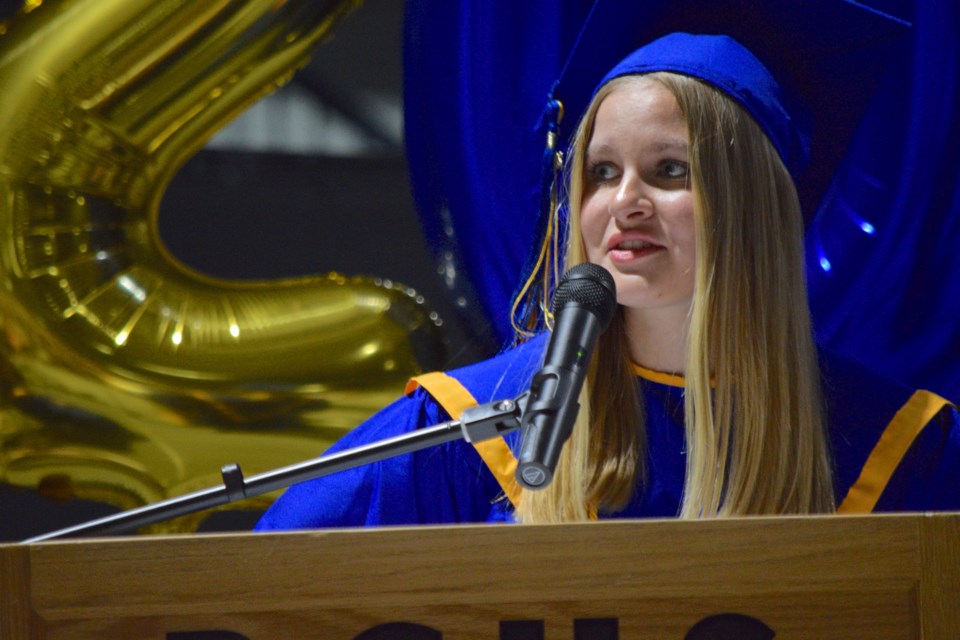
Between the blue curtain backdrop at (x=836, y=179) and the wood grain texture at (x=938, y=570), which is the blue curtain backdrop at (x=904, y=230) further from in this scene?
the wood grain texture at (x=938, y=570)

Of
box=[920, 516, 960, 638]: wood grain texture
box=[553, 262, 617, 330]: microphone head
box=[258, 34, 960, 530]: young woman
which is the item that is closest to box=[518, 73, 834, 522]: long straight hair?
box=[258, 34, 960, 530]: young woman

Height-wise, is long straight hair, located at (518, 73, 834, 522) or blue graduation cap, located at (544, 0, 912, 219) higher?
blue graduation cap, located at (544, 0, 912, 219)

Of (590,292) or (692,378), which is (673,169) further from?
(590,292)

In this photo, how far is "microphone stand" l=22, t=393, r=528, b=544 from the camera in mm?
840

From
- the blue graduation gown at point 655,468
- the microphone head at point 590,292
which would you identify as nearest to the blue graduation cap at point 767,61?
the blue graduation gown at point 655,468

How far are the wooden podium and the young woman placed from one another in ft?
1.68

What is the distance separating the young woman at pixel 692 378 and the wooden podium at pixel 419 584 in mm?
513

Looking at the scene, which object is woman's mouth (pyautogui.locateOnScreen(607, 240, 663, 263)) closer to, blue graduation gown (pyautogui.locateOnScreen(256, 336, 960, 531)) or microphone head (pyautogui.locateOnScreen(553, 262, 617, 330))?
blue graduation gown (pyautogui.locateOnScreen(256, 336, 960, 531))

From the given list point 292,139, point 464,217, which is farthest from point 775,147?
point 292,139

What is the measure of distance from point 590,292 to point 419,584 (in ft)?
0.88

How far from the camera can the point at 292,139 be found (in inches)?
93.0

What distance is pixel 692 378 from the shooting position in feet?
4.24

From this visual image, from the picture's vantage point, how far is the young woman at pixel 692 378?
1271 millimetres

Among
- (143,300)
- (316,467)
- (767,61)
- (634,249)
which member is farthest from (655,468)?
(143,300)
